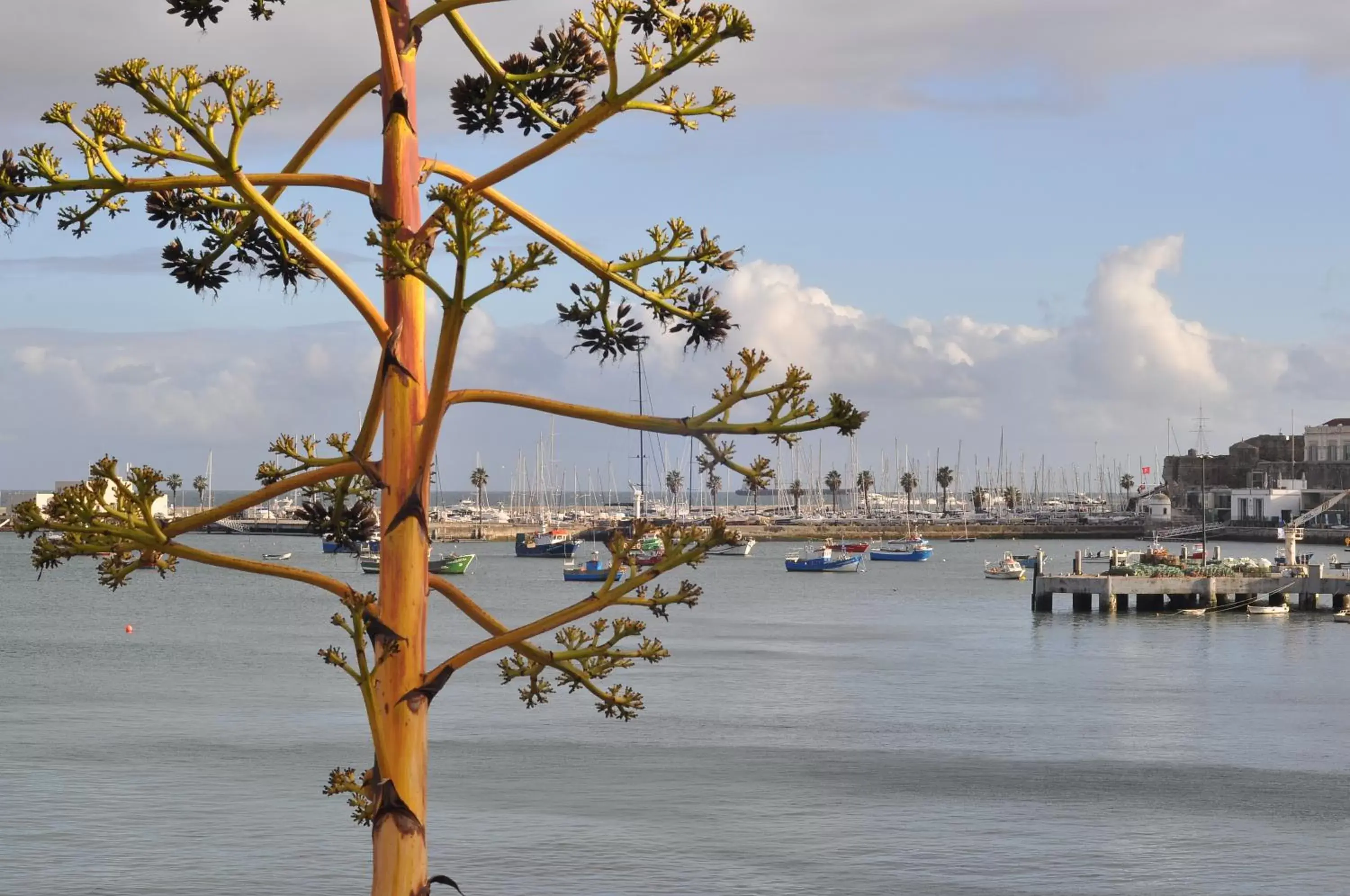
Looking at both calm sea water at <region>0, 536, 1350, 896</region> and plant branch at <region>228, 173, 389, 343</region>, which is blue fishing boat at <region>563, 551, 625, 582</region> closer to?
calm sea water at <region>0, 536, 1350, 896</region>

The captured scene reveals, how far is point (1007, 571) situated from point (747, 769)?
383 feet

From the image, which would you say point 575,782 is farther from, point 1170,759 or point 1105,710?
point 1105,710

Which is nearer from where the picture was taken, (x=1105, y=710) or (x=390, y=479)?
(x=390, y=479)

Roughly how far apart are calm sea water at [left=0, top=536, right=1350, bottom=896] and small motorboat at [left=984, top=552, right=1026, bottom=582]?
63.5 m

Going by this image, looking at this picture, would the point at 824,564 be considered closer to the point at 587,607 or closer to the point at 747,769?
the point at 747,769

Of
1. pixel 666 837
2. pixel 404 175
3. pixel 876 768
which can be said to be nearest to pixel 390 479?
pixel 404 175

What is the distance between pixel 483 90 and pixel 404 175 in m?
1.22

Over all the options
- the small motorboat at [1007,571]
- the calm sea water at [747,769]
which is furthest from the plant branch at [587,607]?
the small motorboat at [1007,571]

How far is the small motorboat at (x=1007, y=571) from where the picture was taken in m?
164

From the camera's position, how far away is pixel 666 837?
40344 millimetres

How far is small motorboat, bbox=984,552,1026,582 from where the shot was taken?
164 m

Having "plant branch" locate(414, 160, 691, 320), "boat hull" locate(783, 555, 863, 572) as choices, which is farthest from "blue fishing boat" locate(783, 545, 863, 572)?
"plant branch" locate(414, 160, 691, 320)

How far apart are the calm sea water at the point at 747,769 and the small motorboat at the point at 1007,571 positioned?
6347 cm

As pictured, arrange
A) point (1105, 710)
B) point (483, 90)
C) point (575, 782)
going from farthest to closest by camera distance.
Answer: point (1105, 710) < point (575, 782) < point (483, 90)
